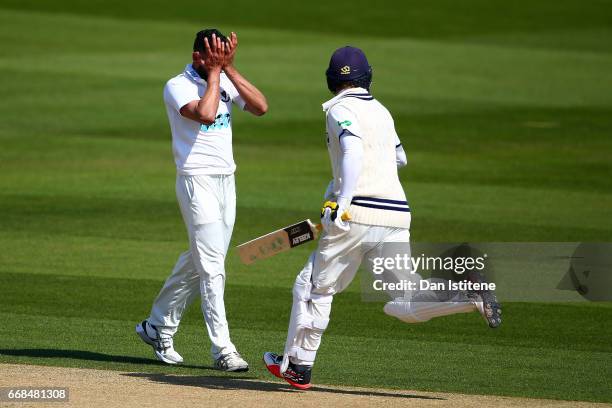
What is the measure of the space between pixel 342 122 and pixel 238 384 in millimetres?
1794

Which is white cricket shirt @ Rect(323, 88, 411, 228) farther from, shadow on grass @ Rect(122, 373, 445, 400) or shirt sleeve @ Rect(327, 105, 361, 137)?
shadow on grass @ Rect(122, 373, 445, 400)

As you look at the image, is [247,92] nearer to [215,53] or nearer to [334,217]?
[215,53]

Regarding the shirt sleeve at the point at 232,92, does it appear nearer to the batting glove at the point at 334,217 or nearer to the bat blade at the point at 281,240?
the bat blade at the point at 281,240

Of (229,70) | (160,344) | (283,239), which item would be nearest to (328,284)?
(283,239)

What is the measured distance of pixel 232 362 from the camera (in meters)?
8.40

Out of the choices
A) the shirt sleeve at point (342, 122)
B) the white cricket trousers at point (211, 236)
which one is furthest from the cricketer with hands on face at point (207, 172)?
the shirt sleeve at point (342, 122)

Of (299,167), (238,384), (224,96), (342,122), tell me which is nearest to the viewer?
(342,122)

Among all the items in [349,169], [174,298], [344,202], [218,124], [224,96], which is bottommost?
[174,298]

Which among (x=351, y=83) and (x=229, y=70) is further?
(x=229, y=70)

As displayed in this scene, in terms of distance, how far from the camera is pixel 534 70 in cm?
2928

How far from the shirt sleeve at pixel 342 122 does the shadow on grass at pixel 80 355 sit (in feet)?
6.54

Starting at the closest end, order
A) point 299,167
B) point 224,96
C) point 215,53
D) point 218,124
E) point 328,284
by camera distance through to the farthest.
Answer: point 328,284 → point 215,53 → point 218,124 → point 224,96 → point 299,167

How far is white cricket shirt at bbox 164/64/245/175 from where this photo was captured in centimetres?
853

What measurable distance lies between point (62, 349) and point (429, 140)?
12.9 m
